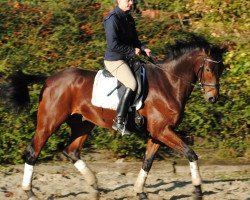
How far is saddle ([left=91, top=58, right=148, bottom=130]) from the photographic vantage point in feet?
27.6

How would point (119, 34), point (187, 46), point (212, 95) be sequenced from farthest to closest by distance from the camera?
point (187, 46)
point (119, 34)
point (212, 95)

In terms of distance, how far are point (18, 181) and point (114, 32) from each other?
300 centimetres

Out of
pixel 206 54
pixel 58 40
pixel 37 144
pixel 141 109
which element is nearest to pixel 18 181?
pixel 37 144

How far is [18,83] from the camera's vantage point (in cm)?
909

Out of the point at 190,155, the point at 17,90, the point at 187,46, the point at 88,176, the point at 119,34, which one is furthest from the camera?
the point at 17,90

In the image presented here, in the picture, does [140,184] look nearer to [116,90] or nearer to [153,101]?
[153,101]

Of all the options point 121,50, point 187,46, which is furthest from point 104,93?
point 187,46

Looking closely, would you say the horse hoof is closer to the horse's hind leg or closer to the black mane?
the horse's hind leg

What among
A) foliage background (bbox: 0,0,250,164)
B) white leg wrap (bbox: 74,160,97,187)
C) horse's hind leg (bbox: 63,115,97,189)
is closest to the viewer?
white leg wrap (bbox: 74,160,97,187)

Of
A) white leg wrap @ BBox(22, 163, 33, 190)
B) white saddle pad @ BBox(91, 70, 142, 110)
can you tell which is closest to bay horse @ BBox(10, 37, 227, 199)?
white leg wrap @ BBox(22, 163, 33, 190)

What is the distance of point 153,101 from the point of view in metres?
8.41

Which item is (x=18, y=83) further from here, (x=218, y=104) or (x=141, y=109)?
(x=218, y=104)

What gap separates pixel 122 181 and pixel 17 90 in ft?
7.23

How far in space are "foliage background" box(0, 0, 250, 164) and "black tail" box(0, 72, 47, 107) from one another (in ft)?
0.56
